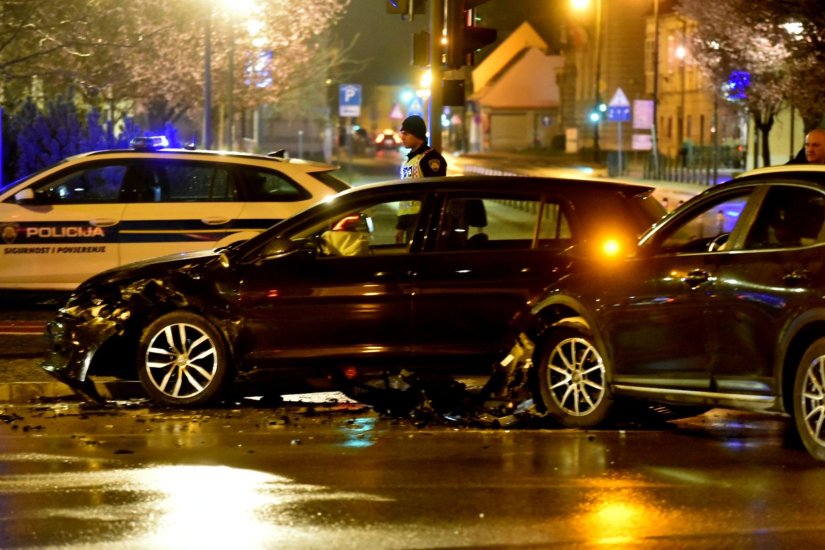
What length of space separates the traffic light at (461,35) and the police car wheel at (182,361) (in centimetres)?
624

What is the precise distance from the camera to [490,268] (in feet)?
30.3

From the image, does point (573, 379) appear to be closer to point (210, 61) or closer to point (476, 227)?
point (476, 227)

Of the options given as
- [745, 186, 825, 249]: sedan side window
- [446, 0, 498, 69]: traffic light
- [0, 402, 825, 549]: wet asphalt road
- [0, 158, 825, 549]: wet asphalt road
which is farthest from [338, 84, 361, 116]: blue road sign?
[745, 186, 825, 249]: sedan side window

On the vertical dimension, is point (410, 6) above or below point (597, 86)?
below

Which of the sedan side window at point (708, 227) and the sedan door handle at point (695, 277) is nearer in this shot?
the sedan door handle at point (695, 277)

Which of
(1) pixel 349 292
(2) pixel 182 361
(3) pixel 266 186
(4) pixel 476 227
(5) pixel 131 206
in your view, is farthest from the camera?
(5) pixel 131 206

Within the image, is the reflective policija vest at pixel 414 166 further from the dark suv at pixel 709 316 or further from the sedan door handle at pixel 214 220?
the dark suv at pixel 709 316

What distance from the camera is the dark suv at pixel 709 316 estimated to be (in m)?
7.27

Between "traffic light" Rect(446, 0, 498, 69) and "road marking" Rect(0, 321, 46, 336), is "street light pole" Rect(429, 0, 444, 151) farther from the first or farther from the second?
"road marking" Rect(0, 321, 46, 336)

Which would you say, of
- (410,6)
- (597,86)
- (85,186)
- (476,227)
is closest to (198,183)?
(85,186)

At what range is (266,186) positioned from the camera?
14.0m

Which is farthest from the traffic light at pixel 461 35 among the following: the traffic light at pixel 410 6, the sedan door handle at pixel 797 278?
the sedan door handle at pixel 797 278

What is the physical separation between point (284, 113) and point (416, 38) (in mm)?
60027

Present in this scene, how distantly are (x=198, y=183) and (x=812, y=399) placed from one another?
8.22 meters
